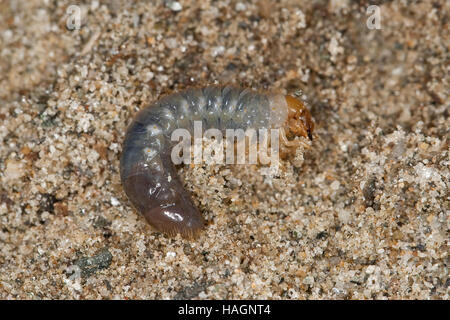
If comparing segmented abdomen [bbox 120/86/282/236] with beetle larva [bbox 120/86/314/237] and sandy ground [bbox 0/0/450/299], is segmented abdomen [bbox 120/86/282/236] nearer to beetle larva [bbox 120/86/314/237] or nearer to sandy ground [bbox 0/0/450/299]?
beetle larva [bbox 120/86/314/237]

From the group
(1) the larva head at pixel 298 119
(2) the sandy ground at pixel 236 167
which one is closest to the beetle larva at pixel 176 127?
(1) the larva head at pixel 298 119

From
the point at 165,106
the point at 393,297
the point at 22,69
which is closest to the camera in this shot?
the point at 393,297

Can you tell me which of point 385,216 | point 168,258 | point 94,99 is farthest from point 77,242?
point 385,216

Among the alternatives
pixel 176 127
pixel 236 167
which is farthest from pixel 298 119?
pixel 176 127

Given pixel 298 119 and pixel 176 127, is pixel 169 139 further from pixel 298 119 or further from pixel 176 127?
pixel 298 119

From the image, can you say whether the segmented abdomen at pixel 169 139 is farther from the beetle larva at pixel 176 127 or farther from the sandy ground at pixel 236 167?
the sandy ground at pixel 236 167

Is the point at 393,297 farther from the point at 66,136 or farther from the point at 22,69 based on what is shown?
the point at 22,69

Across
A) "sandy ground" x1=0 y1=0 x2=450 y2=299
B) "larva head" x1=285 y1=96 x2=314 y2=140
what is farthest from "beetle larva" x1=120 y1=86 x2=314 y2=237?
"sandy ground" x1=0 y1=0 x2=450 y2=299
